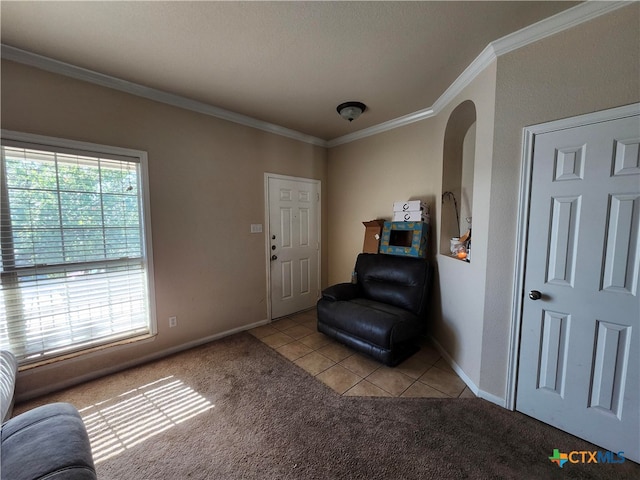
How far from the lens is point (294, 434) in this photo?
1673mm

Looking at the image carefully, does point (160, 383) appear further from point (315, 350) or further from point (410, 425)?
point (410, 425)

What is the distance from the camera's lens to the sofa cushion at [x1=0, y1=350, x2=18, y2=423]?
1.43 meters

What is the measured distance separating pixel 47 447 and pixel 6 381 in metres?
0.96

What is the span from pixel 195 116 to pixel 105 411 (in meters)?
2.68

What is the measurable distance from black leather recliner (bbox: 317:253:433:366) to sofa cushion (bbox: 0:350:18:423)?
226cm

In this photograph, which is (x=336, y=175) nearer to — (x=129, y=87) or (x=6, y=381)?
(x=129, y=87)

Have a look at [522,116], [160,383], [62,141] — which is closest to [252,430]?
[160,383]

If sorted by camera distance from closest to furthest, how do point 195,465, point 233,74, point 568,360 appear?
1. point 195,465
2. point 568,360
3. point 233,74

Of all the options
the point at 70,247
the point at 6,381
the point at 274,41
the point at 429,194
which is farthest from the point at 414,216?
the point at 6,381

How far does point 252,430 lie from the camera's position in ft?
5.60

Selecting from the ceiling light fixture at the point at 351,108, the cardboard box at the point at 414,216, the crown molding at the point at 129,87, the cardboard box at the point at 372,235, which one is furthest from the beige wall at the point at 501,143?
the crown molding at the point at 129,87

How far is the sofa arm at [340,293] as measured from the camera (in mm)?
2898

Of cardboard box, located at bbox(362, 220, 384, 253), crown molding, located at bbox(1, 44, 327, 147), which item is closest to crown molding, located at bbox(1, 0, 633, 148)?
crown molding, located at bbox(1, 44, 327, 147)

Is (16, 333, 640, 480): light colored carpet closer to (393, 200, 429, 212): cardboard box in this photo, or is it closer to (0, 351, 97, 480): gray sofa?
(0, 351, 97, 480): gray sofa
